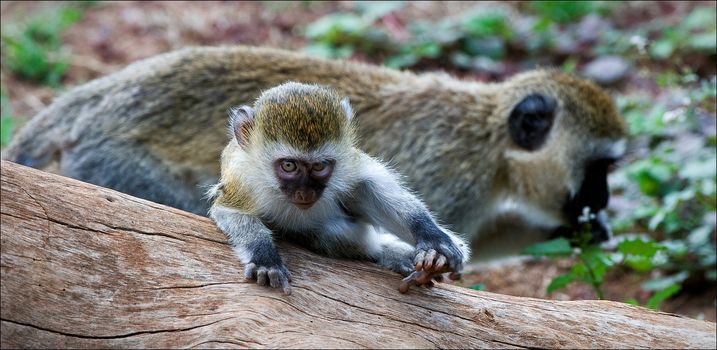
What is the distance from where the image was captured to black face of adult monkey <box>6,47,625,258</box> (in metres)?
5.74

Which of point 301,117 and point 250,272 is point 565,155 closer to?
point 301,117

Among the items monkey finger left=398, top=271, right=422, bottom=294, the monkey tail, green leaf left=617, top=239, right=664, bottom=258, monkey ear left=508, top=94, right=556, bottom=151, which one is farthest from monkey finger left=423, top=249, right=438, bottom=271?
the monkey tail

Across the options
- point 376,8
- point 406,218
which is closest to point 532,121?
point 406,218

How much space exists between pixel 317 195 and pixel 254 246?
1.30 feet

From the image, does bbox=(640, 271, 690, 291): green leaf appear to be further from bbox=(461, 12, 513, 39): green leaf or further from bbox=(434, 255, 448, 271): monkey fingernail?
bbox=(461, 12, 513, 39): green leaf

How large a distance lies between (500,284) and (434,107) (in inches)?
73.6

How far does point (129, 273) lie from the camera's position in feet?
11.9

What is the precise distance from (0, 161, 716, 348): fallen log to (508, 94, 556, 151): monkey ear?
87.0 inches

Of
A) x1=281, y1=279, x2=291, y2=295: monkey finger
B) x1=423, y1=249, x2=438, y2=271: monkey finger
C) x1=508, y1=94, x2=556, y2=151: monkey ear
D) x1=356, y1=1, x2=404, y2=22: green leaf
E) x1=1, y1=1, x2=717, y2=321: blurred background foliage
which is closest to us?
x1=281, y1=279, x2=291, y2=295: monkey finger

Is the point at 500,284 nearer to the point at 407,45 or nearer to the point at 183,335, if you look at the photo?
the point at 407,45

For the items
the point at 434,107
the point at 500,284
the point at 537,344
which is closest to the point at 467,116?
the point at 434,107

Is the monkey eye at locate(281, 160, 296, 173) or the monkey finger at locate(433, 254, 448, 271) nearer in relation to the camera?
the monkey finger at locate(433, 254, 448, 271)

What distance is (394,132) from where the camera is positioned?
6.22 meters

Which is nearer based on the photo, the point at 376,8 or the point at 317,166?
the point at 317,166
